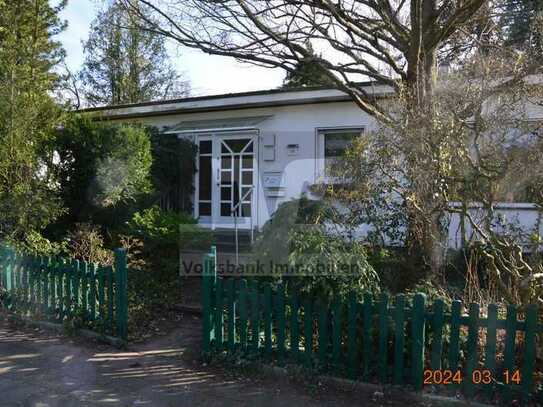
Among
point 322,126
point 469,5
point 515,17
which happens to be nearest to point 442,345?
point 469,5

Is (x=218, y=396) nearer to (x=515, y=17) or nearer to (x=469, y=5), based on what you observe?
(x=469, y=5)

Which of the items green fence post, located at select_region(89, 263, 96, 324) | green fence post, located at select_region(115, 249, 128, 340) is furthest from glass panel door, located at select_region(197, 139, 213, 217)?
green fence post, located at select_region(115, 249, 128, 340)

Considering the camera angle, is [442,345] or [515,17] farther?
[515,17]

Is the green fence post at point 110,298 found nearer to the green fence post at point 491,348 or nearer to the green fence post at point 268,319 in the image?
the green fence post at point 268,319

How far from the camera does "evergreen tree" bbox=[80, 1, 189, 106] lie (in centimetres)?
2648

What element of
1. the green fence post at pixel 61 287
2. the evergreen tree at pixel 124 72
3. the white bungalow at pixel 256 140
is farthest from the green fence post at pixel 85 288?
the evergreen tree at pixel 124 72

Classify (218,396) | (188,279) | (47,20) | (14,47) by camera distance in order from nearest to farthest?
(218,396)
(14,47)
(188,279)
(47,20)

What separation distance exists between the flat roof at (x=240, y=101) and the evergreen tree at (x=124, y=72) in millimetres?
13926

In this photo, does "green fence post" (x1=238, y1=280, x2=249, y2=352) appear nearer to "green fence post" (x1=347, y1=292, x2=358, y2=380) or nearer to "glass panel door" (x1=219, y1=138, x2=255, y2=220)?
"green fence post" (x1=347, y1=292, x2=358, y2=380)

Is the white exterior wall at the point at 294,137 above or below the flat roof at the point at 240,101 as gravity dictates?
below

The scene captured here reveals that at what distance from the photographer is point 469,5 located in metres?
5.99

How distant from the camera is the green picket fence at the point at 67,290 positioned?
214 inches

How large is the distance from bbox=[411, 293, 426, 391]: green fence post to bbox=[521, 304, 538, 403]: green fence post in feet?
2.42

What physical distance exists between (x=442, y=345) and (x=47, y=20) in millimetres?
9091
